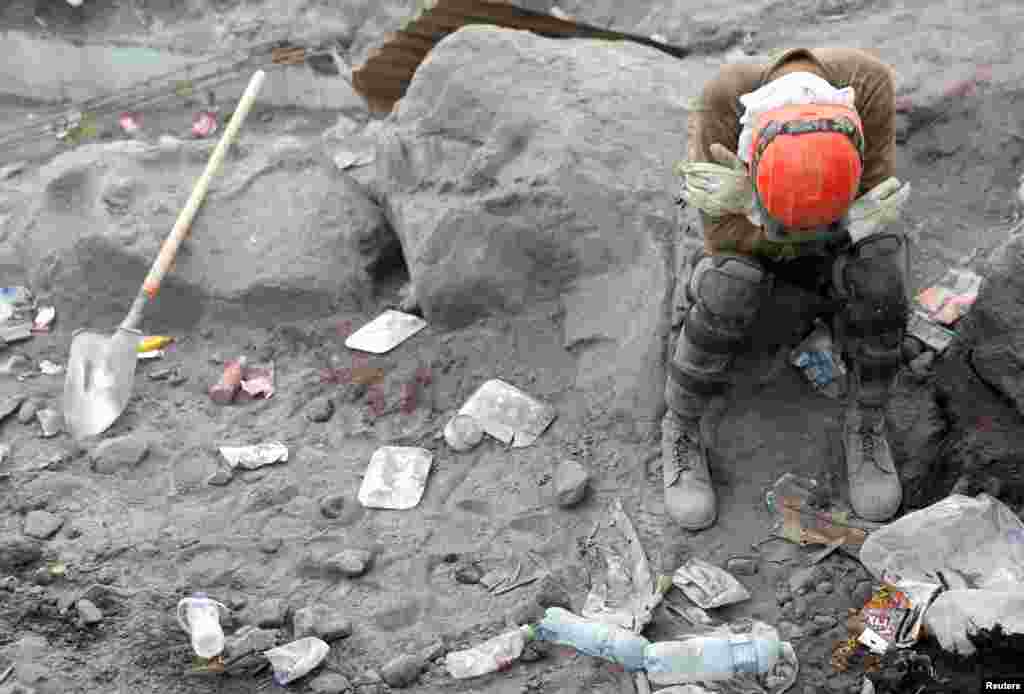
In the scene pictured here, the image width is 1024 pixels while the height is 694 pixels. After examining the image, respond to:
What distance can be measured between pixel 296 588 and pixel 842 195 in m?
1.92

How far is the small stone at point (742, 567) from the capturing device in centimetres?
296

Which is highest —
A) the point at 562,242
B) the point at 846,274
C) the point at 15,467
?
the point at 846,274

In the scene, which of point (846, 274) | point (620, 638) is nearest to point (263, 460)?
point (620, 638)

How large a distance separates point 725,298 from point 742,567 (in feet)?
2.53

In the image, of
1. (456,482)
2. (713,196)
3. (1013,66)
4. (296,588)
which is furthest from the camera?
(1013,66)

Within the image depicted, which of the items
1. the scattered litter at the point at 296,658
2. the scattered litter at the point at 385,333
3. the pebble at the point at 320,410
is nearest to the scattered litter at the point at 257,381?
the pebble at the point at 320,410

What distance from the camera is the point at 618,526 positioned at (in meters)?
3.13

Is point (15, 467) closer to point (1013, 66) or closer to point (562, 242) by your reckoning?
point (562, 242)

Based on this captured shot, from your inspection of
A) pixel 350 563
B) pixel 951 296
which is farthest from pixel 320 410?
pixel 951 296

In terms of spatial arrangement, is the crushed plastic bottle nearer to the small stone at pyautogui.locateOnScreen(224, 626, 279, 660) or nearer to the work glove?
the small stone at pyautogui.locateOnScreen(224, 626, 279, 660)

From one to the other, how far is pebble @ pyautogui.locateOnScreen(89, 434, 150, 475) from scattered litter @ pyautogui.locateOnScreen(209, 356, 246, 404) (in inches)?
14.5

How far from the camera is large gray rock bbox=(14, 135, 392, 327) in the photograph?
437 centimetres

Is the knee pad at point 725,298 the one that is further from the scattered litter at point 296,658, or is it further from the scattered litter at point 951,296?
the scattered litter at point 296,658

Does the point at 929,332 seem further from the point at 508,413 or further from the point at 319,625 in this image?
the point at 319,625
